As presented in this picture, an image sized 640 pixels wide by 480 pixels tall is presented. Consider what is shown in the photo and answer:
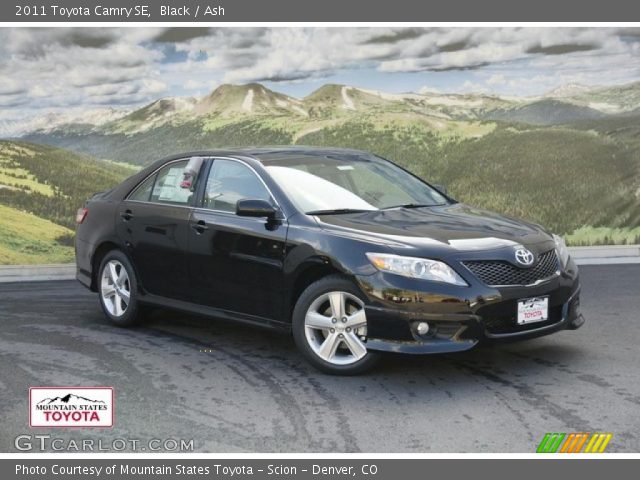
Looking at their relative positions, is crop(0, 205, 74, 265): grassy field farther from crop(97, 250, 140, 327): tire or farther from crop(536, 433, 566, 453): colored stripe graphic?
crop(536, 433, 566, 453): colored stripe graphic

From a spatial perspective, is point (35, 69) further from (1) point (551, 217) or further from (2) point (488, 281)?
(2) point (488, 281)

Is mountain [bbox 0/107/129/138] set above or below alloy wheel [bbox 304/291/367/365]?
above

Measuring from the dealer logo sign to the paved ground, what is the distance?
9 cm

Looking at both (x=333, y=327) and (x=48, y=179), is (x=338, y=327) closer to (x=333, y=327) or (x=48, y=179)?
(x=333, y=327)

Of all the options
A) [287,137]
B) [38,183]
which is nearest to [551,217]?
[287,137]

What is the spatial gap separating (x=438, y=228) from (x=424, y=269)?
0.54 meters

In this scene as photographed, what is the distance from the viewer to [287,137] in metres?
15.6

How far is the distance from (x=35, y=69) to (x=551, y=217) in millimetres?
8100

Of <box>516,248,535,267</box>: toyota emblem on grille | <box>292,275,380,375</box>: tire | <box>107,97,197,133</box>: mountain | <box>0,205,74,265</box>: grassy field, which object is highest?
<box>107,97,197,133</box>: mountain

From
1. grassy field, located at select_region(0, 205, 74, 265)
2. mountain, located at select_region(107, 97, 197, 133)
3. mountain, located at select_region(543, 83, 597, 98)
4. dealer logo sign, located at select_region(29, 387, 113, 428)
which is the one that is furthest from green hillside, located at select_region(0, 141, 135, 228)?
dealer logo sign, located at select_region(29, 387, 113, 428)

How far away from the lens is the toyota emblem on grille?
6.16 meters

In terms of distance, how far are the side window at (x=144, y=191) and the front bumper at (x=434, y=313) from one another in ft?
8.77

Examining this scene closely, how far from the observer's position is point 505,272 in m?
6.09

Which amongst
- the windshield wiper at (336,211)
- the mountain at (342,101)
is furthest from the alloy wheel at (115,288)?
the mountain at (342,101)
